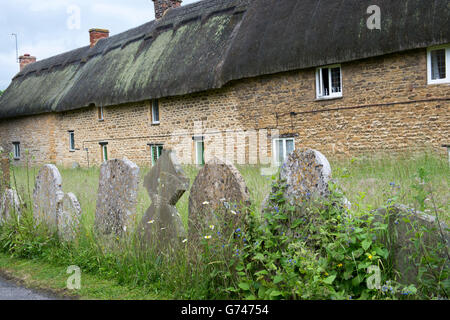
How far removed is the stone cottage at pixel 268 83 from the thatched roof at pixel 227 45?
0.13 feet

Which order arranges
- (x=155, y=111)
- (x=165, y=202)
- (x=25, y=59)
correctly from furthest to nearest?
(x=25, y=59) → (x=155, y=111) → (x=165, y=202)

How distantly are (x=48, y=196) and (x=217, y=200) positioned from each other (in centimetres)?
322

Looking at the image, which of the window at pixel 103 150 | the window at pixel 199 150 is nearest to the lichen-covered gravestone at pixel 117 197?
the window at pixel 199 150

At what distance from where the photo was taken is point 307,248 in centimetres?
349

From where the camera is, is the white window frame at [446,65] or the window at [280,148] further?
the window at [280,148]

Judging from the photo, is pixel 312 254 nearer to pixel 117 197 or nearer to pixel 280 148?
pixel 117 197

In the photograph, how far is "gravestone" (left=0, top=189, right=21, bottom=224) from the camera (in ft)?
21.7

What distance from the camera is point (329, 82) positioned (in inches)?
476

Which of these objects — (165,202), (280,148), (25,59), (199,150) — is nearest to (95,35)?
(25,59)

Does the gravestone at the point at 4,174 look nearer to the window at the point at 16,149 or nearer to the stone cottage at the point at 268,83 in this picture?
the stone cottage at the point at 268,83

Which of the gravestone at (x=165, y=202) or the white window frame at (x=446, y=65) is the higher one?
the white window frame at (x=446, y=65)

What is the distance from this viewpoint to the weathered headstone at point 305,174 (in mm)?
3543

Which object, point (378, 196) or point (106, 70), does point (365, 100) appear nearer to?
point (378, 196)
